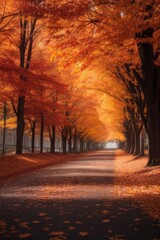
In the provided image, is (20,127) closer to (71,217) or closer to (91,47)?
(91,47)

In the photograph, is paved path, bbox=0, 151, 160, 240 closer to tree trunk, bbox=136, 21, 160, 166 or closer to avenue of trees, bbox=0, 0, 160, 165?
avenue of trees, bbox=0, 0, 160, 165

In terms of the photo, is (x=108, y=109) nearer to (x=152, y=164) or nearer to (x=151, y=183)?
(x=152, y=164)

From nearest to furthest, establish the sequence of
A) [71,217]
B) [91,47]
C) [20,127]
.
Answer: [71,217]
[91,47]
[20,127]

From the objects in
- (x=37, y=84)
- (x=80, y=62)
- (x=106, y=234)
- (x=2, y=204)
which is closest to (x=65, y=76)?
(x=37, y=84)

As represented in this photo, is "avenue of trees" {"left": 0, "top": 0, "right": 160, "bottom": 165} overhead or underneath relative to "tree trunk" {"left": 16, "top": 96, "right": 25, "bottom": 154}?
overhead

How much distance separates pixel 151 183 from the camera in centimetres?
1319

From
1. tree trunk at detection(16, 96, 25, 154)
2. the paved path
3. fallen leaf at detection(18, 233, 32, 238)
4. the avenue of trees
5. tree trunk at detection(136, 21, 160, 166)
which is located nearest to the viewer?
fallen leaf at detection(18, 233, 32, 238)

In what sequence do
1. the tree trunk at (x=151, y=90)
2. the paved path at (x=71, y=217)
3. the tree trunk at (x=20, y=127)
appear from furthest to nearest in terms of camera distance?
the tree trunk at (x=20, y=127) < the tree trunk at (x=151, y=90) < the paved path at (x=71, y=217)

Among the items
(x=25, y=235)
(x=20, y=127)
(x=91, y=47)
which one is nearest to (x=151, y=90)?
(x=91, y=47)

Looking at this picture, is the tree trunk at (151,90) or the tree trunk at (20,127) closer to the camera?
the tree trunk at (151,90)

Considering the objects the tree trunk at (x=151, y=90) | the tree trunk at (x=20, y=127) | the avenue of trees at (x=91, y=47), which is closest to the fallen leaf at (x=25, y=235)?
the avenue of trees at (x=91, y=47)

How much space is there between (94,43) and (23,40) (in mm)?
13154

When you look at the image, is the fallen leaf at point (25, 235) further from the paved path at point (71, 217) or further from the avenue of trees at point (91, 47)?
the avenue of trees at point (91, 47)

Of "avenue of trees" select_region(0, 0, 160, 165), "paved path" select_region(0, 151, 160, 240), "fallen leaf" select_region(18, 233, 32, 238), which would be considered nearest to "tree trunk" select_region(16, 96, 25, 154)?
"avenue of trees" select_region(0, 0, 160, 165)
